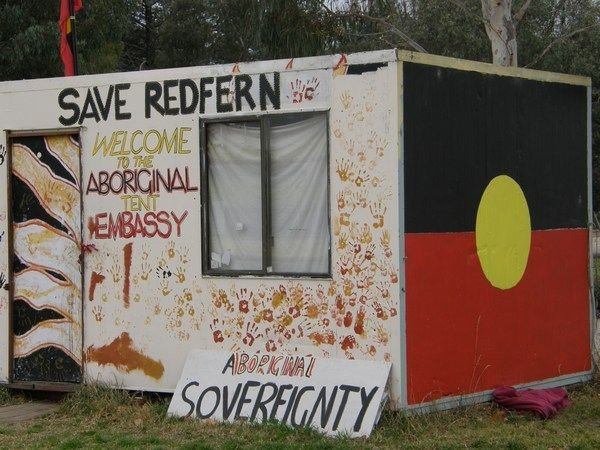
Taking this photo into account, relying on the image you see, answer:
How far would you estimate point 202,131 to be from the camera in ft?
29.6

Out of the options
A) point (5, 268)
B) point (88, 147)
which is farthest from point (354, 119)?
point (5, 268)

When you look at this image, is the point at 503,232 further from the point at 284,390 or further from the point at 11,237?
the point at 11,237

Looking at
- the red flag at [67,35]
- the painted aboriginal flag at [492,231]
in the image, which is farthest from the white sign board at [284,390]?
the red flag at [67,35]

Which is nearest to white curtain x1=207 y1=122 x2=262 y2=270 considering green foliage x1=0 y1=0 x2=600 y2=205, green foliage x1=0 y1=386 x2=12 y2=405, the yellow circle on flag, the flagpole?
the yellow circle on flag

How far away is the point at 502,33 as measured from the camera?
13852 mm

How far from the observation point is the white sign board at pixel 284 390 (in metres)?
7.96

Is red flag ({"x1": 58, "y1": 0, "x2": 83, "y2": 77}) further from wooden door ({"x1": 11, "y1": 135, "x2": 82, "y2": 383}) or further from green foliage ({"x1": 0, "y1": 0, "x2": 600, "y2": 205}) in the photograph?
green foliage ({"x1": 0, "y1": 0, "x2": 600, "y2": 205})

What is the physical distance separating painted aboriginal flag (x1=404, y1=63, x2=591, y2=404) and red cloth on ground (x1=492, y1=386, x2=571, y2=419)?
0.18 metres

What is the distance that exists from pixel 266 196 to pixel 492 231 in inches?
79.6

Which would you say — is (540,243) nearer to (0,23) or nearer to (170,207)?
(170,207)

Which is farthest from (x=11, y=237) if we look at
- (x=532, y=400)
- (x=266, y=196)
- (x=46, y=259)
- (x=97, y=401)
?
(x=532, y=400)

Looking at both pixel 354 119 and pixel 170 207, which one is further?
pixel 170 207

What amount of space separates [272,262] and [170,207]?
1118 millimetres

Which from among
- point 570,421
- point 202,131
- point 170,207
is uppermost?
point 202,131
